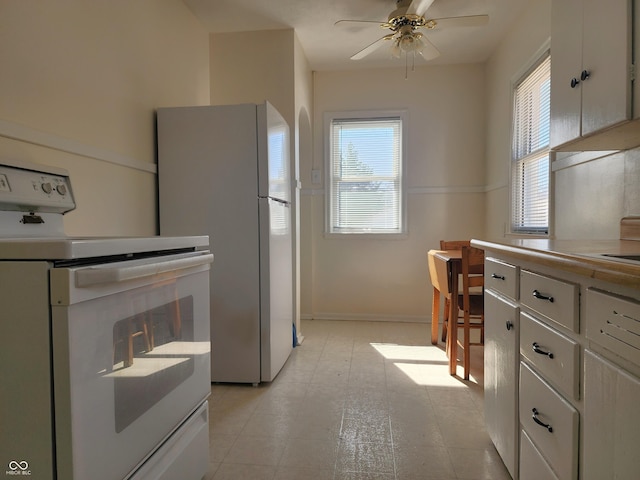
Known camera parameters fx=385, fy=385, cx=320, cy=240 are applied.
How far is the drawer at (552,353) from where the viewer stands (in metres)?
1.00

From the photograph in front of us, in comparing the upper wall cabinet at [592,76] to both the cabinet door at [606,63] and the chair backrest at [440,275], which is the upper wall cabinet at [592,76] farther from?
the chair backrest at [440,275]

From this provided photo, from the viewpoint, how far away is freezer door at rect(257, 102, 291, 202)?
2.34 m

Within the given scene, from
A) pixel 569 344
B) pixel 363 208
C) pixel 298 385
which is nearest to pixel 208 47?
pixel 363 208

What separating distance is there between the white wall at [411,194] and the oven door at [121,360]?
115 inches

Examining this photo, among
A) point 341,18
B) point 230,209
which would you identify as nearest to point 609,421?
point 230,209

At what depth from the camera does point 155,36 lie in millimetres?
2311

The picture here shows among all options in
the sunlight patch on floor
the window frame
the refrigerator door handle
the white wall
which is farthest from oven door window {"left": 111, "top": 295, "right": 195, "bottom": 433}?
the white wall

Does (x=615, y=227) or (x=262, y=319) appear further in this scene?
(x=262, y=319)

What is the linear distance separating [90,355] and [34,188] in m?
0.83

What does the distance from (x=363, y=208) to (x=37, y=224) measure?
3.21 meters

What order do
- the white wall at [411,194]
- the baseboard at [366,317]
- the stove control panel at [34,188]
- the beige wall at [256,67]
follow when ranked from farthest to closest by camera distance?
1. the baseboard at [366,317]
2. the white wall at [411,194]
3. the beige wall at [256,67]
4. the stove control panel at [34,188]

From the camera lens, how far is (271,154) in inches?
95.7

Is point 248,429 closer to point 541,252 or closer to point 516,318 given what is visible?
point 516,318

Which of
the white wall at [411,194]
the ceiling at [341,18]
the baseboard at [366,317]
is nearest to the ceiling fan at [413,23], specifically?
the ceiling at [341,18]
